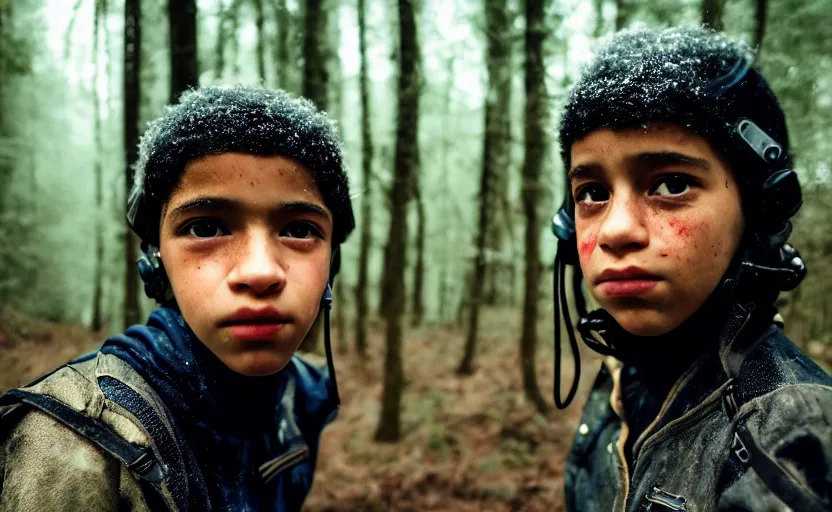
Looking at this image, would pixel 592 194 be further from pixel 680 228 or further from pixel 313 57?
pixel 313 57

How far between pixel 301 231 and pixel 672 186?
1311 mm

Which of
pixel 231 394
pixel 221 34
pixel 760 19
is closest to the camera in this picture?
pixel 231 394

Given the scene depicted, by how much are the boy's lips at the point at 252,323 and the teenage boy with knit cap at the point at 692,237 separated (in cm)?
112

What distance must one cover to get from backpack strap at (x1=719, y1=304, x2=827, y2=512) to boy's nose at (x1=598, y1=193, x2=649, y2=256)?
40 cm

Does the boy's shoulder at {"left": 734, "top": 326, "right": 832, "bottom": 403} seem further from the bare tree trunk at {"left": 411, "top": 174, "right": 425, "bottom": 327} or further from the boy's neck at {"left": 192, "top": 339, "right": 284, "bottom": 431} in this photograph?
the bare tree trunk at {"left": 411, "top": 174, "right": 425, "bottom": 327}

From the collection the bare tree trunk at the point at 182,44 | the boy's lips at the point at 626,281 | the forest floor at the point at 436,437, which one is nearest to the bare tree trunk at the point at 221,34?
the bare tree trunk at the point at 182,44

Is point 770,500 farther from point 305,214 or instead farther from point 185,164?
point 185,164

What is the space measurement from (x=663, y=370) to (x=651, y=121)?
934 mm

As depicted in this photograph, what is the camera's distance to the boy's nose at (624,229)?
4.81 feet

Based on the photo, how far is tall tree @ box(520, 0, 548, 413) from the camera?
20.9 feet

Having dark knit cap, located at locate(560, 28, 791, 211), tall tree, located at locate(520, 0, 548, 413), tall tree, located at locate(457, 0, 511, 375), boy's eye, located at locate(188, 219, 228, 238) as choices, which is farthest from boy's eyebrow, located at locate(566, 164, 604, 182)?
tall tree, located at locate(457, 0, 511, 375)

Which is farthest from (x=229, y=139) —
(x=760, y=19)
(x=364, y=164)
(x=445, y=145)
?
(x=445, y=145)

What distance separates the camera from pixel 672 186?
59.4 inches

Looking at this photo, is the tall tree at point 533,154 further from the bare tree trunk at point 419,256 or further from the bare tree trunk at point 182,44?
the bare tree trunk at point 182,44
